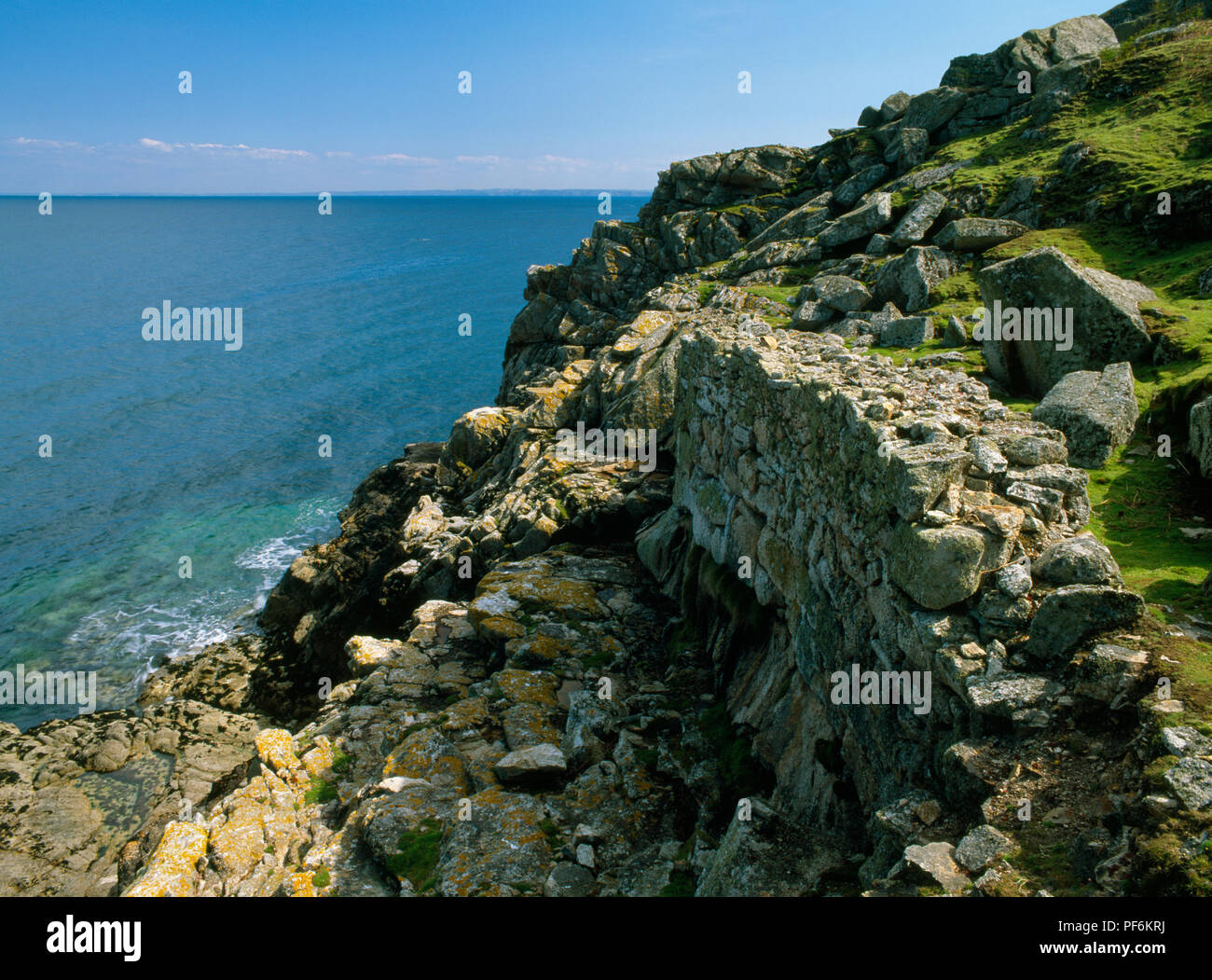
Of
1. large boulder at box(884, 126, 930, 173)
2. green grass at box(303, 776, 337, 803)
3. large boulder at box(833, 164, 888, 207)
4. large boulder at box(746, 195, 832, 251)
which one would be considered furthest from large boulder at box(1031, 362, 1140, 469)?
large boulder at box(884, 126, 930, 173)

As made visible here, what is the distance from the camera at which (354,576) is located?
38.3 metres

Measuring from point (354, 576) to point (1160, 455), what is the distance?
35474 millimetres

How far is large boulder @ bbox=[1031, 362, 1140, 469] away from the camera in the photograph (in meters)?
11.7

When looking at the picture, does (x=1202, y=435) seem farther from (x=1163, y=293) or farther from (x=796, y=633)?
(x=1163, y=293)

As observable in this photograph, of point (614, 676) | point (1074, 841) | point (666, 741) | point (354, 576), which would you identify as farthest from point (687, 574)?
point (354, 576)

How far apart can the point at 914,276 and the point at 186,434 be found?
6906 centimetres

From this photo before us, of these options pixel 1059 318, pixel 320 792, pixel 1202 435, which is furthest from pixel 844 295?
pixel 320 792

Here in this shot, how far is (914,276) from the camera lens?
68.6 feet

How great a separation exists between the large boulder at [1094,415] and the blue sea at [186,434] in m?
40.4

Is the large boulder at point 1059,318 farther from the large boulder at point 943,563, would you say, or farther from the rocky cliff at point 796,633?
the large boulder at point 943,563

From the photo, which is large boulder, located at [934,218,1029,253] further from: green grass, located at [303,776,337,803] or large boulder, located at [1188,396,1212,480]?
green grass, located at [303,776,337,803]

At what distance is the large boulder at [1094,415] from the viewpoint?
1173cm

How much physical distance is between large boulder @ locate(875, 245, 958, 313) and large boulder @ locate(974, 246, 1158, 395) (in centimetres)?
595

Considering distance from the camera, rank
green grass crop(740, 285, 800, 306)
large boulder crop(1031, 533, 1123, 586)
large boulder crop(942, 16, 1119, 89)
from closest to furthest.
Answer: large boulder crop(1031, 533, 1123, 586) < green grass crop(740, 285, 800, 306) < large boulder crop(942, 16, 1119, 89)
